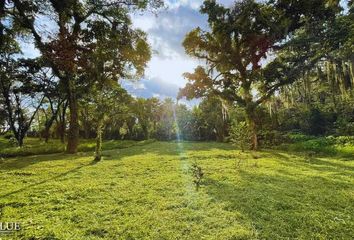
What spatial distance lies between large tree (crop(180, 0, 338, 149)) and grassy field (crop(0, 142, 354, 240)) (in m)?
9.21

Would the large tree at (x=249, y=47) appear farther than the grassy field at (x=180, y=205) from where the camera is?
Yes

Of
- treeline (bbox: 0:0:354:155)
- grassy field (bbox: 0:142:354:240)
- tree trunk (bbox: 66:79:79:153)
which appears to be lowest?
grassy field (bbox: 0:142:354:240)

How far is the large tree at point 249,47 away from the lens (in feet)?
54.0

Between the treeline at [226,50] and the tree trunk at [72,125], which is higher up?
the treeline at [226,50]

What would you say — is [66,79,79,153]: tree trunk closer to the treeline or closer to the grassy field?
the treeline

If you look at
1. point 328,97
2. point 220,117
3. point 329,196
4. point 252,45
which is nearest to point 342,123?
point 328,97

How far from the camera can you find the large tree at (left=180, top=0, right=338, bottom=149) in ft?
54.0

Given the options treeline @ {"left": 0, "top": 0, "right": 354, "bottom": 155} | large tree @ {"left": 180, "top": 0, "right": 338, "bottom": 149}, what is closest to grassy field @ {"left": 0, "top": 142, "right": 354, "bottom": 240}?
treeline @ {"left": 0, "top": 0, "right": 354, "bottom": 155}

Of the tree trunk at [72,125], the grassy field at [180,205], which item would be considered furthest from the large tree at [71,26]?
the grassy field at [180,205]

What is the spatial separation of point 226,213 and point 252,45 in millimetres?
14832

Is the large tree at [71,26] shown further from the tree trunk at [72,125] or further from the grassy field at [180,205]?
the grassy field at [180,205]

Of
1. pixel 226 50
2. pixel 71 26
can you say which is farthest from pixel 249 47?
pixel 71 26

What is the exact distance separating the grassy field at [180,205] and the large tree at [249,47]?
30.2 ft

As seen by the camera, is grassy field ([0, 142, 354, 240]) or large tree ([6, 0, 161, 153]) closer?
grassy field ([0, 142, 354, 240])
